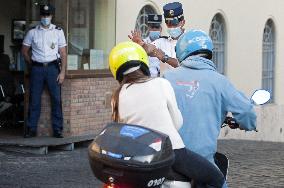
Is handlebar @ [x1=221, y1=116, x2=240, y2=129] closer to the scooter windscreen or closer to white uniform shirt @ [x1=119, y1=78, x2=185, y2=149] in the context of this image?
white uniform shirt @ [x1=119, y1=78, x2=185, y2=149]

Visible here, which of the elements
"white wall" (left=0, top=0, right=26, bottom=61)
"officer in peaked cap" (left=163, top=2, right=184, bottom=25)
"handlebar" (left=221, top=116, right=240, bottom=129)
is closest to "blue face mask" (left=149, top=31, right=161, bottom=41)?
"officer in peaked cap" (left=163, top=2, right=184, bottom=25)

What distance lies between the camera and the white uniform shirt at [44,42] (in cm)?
1149

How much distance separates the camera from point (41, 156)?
10875 mm

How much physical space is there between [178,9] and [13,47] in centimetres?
834

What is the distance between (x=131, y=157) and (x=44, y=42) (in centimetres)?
786

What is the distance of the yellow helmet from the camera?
4.42 metres

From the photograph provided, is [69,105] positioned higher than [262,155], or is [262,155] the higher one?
[69,105]

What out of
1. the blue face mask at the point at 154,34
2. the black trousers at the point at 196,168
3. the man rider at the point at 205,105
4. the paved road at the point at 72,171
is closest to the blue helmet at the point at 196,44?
the man rider at the point at 205,105

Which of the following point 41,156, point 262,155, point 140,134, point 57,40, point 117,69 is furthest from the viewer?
point 262,155

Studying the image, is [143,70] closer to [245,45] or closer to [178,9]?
[178,9]

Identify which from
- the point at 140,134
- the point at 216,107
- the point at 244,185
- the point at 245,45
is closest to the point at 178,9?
the point at 244,185

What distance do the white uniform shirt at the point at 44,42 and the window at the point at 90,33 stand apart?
45 centimetres

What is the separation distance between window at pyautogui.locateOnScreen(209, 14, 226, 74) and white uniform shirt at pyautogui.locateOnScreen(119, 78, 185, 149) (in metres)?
11.6

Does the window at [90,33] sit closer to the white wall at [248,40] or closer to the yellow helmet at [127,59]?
the white wall at [248,40]
